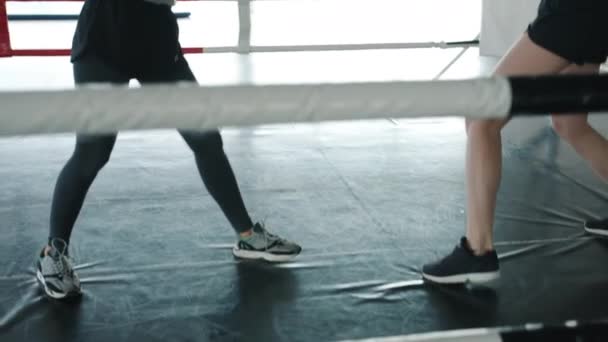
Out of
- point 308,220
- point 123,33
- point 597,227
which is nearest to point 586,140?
point 597,227

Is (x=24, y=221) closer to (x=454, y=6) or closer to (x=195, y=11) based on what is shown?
(x=195, y=11)

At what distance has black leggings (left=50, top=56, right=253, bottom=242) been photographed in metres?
1.73

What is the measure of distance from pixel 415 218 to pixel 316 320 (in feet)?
2.70

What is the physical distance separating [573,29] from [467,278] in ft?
2.28

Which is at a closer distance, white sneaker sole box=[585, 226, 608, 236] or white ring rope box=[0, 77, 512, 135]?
white ring rope box=[0, 77, 512, 135]

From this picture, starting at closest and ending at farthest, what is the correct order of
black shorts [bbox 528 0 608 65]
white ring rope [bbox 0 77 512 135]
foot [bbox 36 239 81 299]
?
white ring rope [bbox 0 77 512 135], black shorts [bbox 528 0 608 65], foot [bbox 36 239 81 299]

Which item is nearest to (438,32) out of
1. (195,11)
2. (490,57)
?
(490,57)

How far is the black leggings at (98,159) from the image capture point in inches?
68.1

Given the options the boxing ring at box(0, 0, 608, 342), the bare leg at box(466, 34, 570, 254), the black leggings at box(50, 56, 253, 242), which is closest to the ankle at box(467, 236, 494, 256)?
the bare leg at box(466, 34, 570, 254)

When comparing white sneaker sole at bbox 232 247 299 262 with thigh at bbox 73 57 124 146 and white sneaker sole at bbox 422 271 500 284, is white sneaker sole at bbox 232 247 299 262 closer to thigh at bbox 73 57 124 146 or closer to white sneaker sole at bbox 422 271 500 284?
white sneaker sole at bbox 422 271 500 284

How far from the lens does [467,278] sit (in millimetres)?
1862

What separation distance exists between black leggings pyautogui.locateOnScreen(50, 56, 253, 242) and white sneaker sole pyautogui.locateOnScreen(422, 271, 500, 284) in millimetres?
629

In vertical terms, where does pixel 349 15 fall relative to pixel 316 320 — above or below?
below

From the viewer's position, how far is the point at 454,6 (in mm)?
11867
